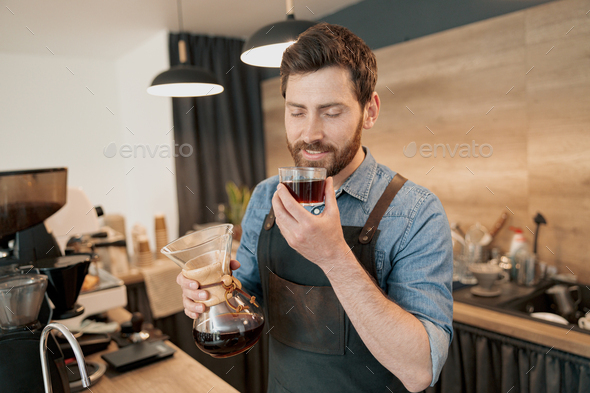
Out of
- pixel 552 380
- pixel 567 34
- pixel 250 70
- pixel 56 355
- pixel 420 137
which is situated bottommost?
pixel 552 380

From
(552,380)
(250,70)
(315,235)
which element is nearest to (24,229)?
(315,235)

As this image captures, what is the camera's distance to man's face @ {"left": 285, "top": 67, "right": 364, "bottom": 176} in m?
1.11

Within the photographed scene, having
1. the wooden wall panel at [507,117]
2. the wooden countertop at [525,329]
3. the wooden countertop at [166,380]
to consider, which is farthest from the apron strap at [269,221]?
the wooden wall panel at [507,117]

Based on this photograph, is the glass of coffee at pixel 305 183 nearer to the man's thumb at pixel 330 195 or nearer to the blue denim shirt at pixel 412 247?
the man's thumb at pixel 330 195

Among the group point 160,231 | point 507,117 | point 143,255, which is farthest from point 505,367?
point 160,231

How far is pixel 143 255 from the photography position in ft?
11.0

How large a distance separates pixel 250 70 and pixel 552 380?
386 centimetres

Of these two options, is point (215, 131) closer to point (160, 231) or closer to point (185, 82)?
point (160, 231)

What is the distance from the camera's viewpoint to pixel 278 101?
3871 mm

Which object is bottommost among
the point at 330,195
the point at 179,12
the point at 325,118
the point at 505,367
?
the point at 505,367

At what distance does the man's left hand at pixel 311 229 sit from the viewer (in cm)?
86

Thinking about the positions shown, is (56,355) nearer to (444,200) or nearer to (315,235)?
(315,235)

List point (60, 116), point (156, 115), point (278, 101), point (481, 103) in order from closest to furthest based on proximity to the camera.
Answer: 1. point (481, 103)
2. point (278, 101)
3. point (156, 115)
4. point (60, 116)

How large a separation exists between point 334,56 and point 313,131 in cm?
22
